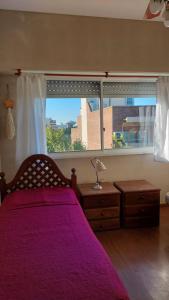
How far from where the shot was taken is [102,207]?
3.00m

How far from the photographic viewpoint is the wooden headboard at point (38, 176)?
2.91 m

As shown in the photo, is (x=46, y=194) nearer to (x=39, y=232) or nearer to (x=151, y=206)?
(x=39, y=232)

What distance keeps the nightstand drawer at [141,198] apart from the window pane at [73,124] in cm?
87

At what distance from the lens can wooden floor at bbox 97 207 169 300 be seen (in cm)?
197

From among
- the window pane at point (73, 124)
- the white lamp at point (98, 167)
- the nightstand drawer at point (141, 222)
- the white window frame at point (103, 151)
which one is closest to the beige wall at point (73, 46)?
the white window frame at point (103, 151)

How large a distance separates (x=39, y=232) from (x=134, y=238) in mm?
1436

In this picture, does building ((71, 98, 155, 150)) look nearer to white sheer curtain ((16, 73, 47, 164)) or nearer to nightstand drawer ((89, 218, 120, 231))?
white sheer curtain ((16, 73, 47, 164))

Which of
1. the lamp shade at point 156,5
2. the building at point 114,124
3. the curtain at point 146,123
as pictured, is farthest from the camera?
the curtain at point 146,123

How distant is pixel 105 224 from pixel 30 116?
5.36 ft

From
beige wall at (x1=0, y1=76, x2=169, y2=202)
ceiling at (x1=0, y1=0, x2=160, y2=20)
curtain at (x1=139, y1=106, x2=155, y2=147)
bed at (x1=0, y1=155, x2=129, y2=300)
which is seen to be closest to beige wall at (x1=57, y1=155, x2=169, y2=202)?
beige wall at (x1=0, y1=76, x2=169, y2=202)

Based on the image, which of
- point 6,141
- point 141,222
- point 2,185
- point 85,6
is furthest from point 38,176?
point 85,6

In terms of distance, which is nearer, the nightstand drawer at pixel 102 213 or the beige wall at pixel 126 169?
the nightstand drawer at pixel 102 213

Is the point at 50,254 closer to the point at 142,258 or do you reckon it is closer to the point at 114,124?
the point at 142,258

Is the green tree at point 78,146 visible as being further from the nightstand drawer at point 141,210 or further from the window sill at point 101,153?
the nightstand drawer at point 141,210
